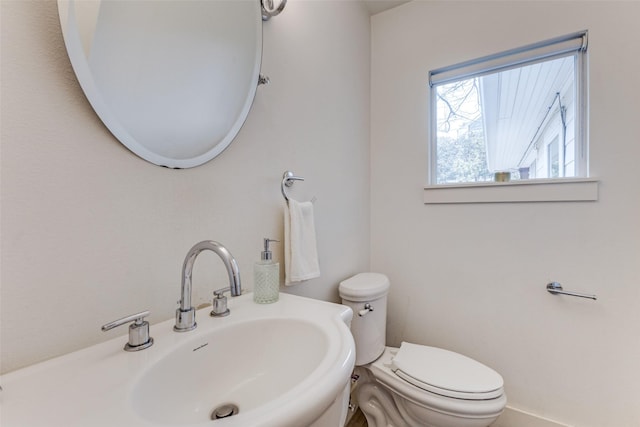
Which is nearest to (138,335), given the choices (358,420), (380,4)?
(358,420)

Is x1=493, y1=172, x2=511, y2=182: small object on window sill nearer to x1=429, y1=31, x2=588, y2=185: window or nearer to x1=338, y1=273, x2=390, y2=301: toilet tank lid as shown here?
x1=429, y1=31, x2=588, y2=185: window

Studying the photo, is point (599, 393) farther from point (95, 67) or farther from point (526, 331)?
point (95, 67)

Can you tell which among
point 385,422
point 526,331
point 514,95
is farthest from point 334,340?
point 514,95

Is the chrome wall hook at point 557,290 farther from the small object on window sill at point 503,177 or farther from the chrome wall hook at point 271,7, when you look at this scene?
the chrome wall hook at point 271,7

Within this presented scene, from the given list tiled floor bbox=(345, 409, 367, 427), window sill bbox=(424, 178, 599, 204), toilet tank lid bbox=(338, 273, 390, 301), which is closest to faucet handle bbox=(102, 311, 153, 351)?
toilet tank lid bbox=(338, 273, 390, 301)

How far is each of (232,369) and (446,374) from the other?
35.3 inches

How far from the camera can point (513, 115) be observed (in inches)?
56.1

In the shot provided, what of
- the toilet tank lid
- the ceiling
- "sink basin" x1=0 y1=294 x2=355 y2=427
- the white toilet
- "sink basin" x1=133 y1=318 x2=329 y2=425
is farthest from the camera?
the ceiling

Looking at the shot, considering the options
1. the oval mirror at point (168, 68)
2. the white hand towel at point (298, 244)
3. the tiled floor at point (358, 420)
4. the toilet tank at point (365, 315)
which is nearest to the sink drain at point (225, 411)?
the white hand towel at point (298, 244)

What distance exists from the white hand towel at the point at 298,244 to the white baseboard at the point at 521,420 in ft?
4.05

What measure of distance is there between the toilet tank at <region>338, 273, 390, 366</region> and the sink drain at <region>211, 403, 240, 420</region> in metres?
0.75

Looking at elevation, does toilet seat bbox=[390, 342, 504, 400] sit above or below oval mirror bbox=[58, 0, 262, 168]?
below

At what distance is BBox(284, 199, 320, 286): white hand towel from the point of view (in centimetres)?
95

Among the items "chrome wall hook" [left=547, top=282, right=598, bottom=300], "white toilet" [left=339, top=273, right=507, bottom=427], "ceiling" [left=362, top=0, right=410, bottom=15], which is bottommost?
"white toilet" [left=339, top=273, right=507, bottom=427]
